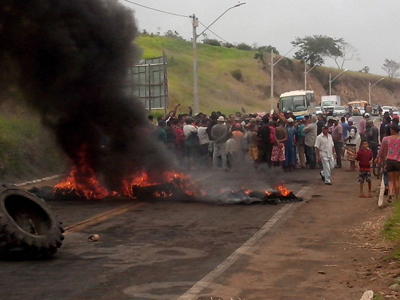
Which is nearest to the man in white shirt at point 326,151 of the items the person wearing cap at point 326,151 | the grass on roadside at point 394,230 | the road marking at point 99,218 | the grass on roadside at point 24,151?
the person wearing cap at point 326,151

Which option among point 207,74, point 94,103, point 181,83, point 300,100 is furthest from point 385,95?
point 94,103

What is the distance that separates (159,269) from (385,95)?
409 ft

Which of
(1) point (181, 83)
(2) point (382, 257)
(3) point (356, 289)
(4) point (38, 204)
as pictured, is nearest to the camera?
(3) point (356, 289)

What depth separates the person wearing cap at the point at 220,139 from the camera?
2080 centimetres

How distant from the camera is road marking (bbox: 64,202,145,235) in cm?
1108

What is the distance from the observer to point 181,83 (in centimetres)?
7012

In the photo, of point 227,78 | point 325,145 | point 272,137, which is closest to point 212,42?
point 227,78

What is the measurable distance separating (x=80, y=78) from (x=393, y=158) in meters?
6.84

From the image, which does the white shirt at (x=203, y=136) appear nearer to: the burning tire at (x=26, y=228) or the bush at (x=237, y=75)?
the burning tire at (x=26, y=228)

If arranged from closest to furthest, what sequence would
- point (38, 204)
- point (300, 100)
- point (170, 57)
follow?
1. point (38, 204)
2. point (300, 100)
3. point (170, 57)

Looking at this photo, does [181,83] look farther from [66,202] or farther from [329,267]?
[329,267]

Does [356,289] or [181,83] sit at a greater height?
[181,83]

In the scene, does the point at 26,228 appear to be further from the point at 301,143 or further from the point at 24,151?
the point at 301,143

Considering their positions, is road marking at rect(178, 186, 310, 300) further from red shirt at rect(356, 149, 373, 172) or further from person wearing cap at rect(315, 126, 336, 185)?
person wearing cap at rect(315, 126, 336, 185)
